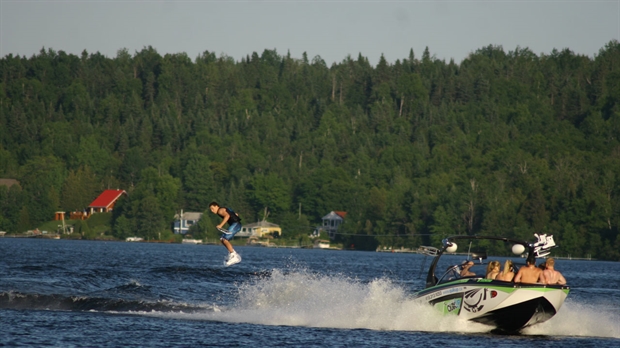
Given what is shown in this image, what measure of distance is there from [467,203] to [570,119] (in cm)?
7165

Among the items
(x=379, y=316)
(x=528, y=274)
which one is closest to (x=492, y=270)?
(x=528, y=274)

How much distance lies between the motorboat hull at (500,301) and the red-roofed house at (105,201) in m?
133

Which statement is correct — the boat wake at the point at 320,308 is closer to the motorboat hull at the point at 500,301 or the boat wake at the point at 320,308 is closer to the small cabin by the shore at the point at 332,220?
the motorboat hull at the point at 500,301

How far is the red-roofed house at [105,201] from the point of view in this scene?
505 ft

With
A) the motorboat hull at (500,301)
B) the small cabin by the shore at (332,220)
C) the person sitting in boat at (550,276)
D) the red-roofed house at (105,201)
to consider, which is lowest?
the motorboat hull at (500,301)

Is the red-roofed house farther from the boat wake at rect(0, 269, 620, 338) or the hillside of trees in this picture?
the boat wake at rect(0, 269, 620, 338)

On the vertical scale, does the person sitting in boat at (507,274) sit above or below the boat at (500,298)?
above

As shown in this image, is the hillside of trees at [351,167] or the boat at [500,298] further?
the hillside of trees at [351,167]

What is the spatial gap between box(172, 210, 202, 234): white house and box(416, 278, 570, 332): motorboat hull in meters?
126

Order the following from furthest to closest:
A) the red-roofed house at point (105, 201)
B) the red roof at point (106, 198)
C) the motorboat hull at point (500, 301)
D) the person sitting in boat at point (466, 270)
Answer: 1. the red roof at point (106, 198)
2. the red-roofed house at point (105, 201)
3. the person sitting in boat at point (466, 270)
4. the motorboat hull at point (500, 301)

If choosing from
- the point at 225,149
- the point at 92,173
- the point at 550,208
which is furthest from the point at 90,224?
the point at 550,208

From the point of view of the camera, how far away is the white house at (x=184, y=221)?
490ft

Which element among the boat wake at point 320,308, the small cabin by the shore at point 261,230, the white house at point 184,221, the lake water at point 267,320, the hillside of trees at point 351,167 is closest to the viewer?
the lake water at point 267,320

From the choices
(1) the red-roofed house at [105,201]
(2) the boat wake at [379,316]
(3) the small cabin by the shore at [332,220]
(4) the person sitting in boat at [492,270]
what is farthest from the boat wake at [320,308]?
(1) the red-roofed house at [105,201]
